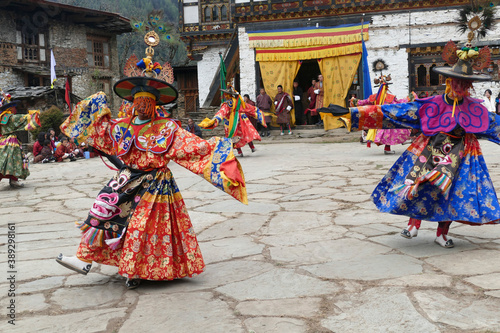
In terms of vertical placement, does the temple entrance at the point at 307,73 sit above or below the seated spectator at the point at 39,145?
above

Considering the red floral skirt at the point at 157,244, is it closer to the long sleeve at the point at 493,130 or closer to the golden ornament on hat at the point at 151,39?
the golden ornament on hat at the point at 151,39

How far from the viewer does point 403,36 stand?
1600 cm

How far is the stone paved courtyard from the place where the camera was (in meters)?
2.95

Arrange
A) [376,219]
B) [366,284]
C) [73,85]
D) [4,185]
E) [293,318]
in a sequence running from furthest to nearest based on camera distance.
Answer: [73,85] → [4,185] → [376,219] → [366,284] → [293,318]

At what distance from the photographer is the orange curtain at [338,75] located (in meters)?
16.1

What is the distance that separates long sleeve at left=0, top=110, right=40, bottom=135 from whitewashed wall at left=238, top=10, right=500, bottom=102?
1052 cm

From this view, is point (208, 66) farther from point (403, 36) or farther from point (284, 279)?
point (284, 279)

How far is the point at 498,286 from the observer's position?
3312 millimetres

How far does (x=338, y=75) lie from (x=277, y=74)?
1.88 metres

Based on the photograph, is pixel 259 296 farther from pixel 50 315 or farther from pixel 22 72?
pixel 22 72

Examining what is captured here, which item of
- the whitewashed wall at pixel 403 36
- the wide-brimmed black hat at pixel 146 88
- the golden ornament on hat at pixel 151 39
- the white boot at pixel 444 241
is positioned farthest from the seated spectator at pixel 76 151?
the white boot at pixel 444 241

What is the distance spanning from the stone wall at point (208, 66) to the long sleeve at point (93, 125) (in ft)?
54.5

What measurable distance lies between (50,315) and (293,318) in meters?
1.44

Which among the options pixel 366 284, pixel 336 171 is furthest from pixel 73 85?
pixel 366 284
